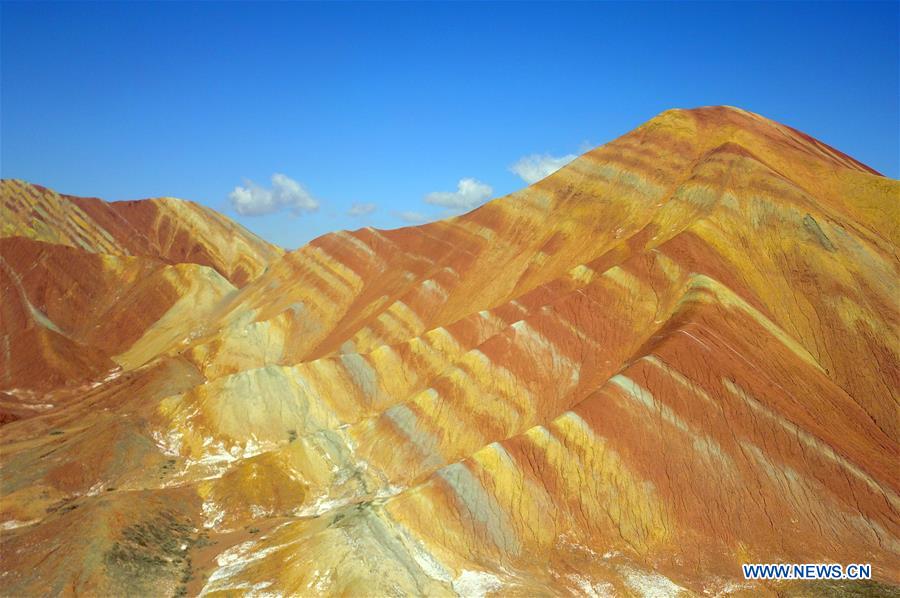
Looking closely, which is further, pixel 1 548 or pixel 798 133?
pixel 798 133

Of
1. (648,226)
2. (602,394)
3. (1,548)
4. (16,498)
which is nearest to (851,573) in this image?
(602,394)

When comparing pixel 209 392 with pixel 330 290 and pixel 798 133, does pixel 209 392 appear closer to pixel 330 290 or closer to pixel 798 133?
pixel 330 290

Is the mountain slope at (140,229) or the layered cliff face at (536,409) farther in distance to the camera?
the mountain slope at (140,229)

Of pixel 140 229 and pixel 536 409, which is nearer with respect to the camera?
pixel 536 409

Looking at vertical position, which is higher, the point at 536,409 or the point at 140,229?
the point at 140,229

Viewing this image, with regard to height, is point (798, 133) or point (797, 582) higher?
point (798, 133)

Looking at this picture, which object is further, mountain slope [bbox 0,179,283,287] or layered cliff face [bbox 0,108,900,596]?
mountain slope [bbox 0,179,283,287]

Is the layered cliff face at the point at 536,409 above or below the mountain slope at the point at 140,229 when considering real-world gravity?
below

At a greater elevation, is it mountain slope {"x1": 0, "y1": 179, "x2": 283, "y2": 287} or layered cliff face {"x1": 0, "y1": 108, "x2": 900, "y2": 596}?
mountain slope {"x1": 0, "y1": 179, "x2": 283, "y2": 287}
